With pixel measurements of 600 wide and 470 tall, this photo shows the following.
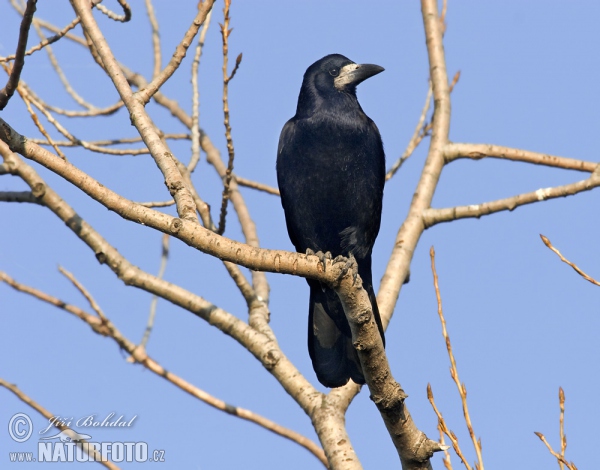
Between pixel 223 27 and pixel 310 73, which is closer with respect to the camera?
pixel 223 27

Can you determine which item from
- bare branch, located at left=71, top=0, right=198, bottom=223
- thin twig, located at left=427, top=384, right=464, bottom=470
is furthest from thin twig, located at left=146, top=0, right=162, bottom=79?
thin twig, located at left=427, top=384, right=464, bottom=470

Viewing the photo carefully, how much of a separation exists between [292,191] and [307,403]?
4.36 feet

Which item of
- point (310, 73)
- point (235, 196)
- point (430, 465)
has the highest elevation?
point (310, 73)

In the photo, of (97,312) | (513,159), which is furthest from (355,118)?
(97,312)

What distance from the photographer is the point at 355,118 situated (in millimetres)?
5078

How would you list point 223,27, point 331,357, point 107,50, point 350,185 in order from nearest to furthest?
point 107,50
point 223,27
point 331,357
point 350,185

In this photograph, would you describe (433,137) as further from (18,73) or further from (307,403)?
(18,73)

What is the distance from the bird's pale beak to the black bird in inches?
11.6

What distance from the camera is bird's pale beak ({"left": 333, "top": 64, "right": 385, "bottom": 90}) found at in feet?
17.8

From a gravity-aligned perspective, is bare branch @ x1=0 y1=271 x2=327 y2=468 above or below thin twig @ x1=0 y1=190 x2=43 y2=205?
below

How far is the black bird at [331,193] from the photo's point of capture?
469 cm

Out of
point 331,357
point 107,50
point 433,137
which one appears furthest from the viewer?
point 433,137

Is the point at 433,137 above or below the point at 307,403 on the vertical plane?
above

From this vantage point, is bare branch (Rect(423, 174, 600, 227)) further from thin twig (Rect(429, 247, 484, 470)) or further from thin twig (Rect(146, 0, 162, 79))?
thin twig (Rect(146, 0, 162, 79))
